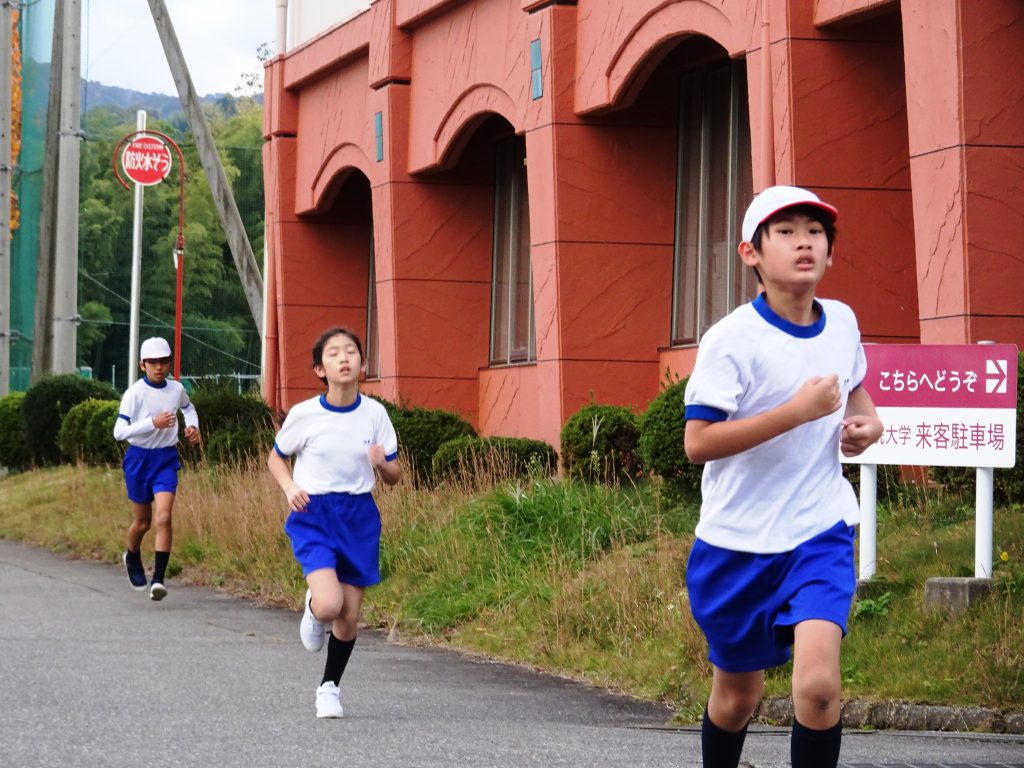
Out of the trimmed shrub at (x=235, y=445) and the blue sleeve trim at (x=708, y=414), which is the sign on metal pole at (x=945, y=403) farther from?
the trimmed shrub at (x=235, y=445)

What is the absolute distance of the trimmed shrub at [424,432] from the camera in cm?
2000

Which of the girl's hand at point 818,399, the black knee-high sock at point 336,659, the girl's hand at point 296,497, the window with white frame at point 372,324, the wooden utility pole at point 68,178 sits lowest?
the black knee-high sock at point 336,659

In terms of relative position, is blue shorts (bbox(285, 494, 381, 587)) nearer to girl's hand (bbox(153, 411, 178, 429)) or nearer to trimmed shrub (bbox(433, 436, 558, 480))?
girl's hand (bbox(153, 411, 178, 429))

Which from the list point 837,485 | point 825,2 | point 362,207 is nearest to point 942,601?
point 837,485

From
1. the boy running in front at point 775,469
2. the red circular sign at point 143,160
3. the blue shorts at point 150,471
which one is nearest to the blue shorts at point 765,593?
the boy running in front at point 775,469

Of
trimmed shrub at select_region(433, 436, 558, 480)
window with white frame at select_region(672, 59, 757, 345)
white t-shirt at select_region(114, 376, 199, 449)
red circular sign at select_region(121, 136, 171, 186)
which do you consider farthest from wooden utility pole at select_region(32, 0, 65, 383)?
white t-shirt at select_region(114, 376, 199, 449)

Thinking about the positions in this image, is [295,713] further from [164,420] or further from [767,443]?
[164,420]

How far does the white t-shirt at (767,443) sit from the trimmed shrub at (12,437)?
83.5ft

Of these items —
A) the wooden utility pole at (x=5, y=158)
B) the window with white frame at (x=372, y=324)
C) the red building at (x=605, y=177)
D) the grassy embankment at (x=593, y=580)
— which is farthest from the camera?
the wooden utility pole at (x=5, y=158)

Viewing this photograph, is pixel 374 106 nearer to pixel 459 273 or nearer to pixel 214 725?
pixel 459 273

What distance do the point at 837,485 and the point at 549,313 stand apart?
13.2 m

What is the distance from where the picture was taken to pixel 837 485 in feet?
18.2

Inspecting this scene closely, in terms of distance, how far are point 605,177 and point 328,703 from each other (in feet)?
35.5

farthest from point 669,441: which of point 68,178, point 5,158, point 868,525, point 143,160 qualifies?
point 143,160
